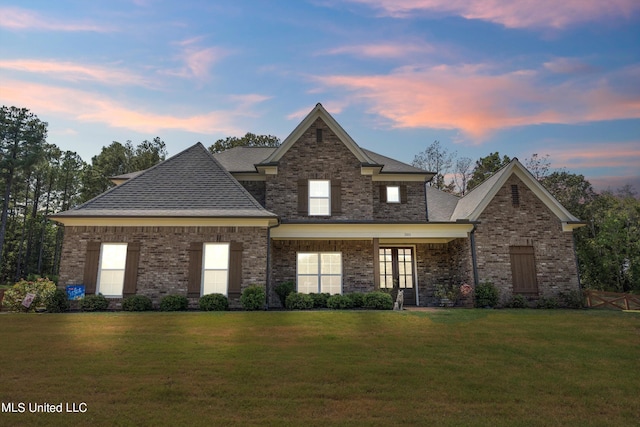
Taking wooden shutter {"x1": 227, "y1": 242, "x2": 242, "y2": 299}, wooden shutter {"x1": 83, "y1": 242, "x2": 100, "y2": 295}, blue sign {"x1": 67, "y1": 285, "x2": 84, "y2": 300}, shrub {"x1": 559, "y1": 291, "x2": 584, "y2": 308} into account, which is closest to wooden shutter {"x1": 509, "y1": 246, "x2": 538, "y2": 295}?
shrub {"x1": 559, "y1": 291, "x2": 584, "y2": 308}

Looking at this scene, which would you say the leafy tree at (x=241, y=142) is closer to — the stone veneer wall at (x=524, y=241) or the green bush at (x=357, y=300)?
the stone veneer wall at (x=524, y=241)

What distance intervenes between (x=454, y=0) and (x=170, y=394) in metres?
14.8

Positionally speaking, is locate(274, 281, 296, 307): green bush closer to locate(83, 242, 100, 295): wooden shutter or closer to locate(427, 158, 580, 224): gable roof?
locate(83, 242, 100, 295): wooden shutter

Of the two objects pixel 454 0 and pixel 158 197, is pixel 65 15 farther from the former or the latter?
pixel 454 0

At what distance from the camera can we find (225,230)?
51.3 ft

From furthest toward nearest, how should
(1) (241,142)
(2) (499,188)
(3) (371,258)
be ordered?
(1) (241,142) < (3) (371,258) < (2) (499,188)

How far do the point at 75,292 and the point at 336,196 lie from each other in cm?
1188

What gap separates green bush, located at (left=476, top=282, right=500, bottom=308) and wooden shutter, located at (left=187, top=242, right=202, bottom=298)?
1172cm

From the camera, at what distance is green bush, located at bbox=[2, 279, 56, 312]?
1430 centimetres

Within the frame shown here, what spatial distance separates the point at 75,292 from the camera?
1479 centimetres

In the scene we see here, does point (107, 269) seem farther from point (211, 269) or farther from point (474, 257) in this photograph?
point (474, 257)

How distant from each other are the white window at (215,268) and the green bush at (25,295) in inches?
223

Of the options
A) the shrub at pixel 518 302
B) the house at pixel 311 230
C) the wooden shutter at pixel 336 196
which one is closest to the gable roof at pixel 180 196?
the house at pixel 311 230
